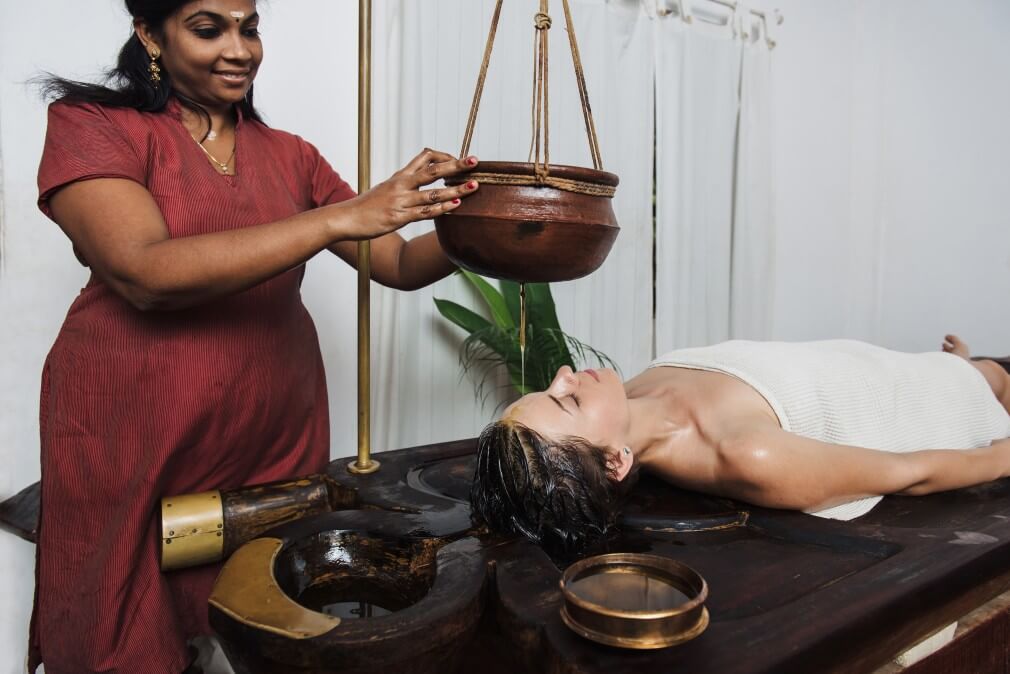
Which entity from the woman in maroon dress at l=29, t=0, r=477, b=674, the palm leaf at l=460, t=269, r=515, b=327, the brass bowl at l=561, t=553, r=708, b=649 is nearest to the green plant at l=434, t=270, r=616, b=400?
the palm leaf at l=460, t=269, r=515, b=327

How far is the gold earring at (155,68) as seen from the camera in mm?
1619

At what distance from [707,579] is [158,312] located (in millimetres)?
1214

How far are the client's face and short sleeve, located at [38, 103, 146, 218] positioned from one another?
96 centimetres

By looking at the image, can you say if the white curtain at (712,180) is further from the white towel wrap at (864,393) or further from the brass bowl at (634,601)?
the brass bowl at (634,601)

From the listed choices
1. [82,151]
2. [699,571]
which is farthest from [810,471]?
[82,151]

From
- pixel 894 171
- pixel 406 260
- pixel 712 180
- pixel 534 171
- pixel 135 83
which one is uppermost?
pixel 894 171

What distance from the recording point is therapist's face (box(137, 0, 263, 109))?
1.58 meters

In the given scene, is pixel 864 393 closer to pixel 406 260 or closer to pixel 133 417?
pixel 406 260

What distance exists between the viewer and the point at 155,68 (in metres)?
1.62

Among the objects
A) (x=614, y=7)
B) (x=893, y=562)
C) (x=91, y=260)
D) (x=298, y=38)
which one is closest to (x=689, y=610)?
(x=893, y=562)

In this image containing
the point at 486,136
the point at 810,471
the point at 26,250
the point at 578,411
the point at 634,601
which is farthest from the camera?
the point at 486,136

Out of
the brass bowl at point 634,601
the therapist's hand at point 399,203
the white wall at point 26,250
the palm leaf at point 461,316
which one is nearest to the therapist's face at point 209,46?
the therapist's hand at point 399,203

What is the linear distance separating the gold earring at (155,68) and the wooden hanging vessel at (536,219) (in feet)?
2.37

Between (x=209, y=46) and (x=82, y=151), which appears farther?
(x=209, y=46)
